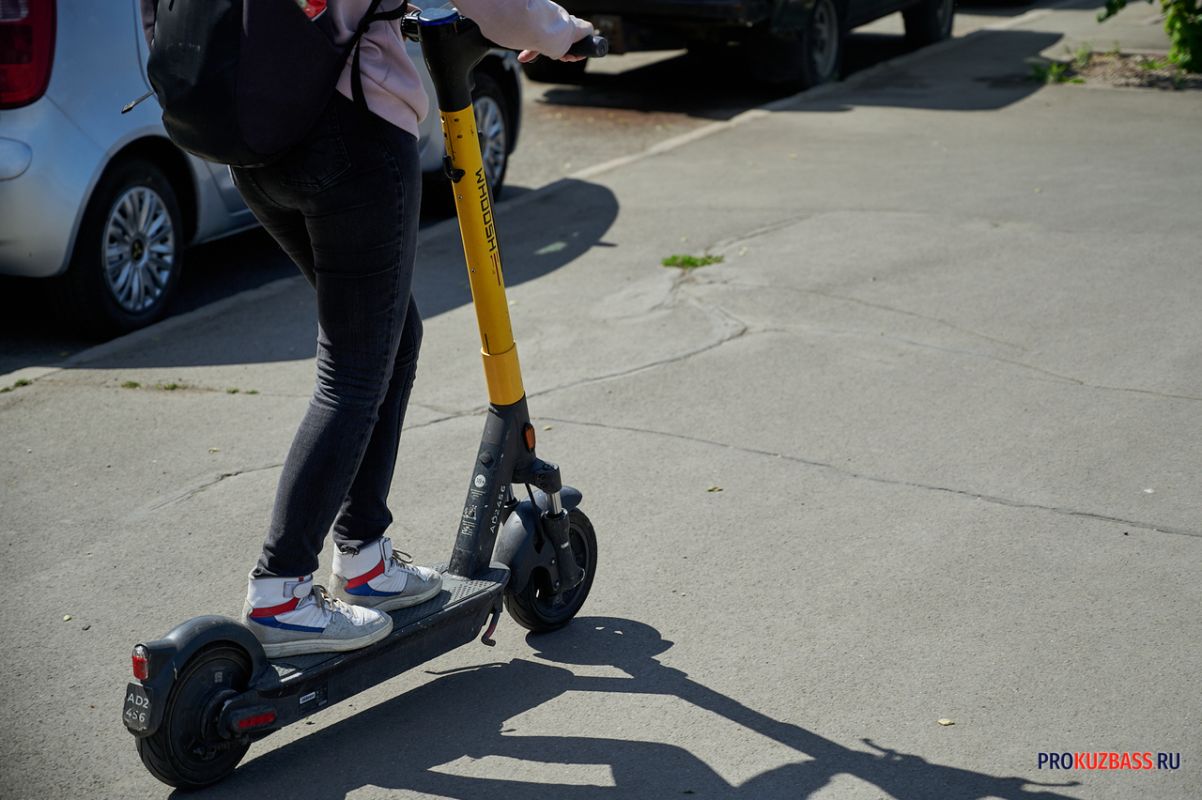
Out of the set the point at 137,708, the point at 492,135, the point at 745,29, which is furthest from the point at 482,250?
the point at 745,29

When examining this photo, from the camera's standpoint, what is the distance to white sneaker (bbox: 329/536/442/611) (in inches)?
137

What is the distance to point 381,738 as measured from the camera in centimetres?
339

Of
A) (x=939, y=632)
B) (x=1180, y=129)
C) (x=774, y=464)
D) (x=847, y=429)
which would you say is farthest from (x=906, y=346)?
(x=1180, y=129)

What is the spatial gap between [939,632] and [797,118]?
7682 millimetres

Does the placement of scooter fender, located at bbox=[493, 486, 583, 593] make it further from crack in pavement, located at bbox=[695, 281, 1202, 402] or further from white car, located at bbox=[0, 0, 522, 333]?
white car, located at bbox=[0, 0, 522, 333]

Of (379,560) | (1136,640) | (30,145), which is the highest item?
(30,145)

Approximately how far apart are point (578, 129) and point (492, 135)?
2430mm

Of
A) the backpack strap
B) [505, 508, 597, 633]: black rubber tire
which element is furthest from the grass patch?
the backpack strap

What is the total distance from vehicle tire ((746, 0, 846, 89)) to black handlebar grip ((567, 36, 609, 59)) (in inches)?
341

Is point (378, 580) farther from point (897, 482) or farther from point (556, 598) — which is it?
point (897, 482)

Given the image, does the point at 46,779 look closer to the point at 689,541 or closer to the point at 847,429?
the point at 689,541

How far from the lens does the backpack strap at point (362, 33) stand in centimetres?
298

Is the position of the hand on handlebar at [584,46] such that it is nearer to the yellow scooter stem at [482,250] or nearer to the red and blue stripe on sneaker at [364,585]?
the yellow scooter stem at [482,250]

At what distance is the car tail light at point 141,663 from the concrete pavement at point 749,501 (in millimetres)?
350
